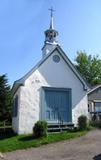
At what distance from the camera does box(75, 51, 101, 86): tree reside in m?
51.9

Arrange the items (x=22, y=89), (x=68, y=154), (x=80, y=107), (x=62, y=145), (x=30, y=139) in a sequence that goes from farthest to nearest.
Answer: (x=80, y=107) → (x=22, y=89) → (x=30, y=139) → (x=62, y=145) → (x=68, y=154)

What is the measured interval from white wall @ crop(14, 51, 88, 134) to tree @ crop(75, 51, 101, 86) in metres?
29.4

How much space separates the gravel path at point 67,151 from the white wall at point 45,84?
4.21 meters

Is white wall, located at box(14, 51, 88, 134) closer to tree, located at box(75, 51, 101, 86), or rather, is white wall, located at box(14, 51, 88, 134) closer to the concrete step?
the concrete step

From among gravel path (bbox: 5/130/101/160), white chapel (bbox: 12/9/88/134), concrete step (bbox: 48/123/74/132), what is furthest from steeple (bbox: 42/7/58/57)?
gravel path (bbox: 5/130/101/160)

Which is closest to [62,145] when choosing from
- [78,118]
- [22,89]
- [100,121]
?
[78,118]

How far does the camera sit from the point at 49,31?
95.1 ft

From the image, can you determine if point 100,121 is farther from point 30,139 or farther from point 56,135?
point 30,139

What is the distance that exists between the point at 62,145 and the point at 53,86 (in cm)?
641

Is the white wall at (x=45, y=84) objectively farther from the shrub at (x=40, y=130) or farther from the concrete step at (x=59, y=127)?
the shrub at (x=40, y=130)

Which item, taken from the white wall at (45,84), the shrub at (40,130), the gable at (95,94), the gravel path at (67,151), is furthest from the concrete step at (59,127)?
the gable at (95,94)

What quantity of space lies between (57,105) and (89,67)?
106 feet

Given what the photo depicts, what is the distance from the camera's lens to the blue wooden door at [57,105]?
68.4 ft

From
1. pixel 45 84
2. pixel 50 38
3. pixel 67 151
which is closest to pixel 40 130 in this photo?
pixel 67 151
